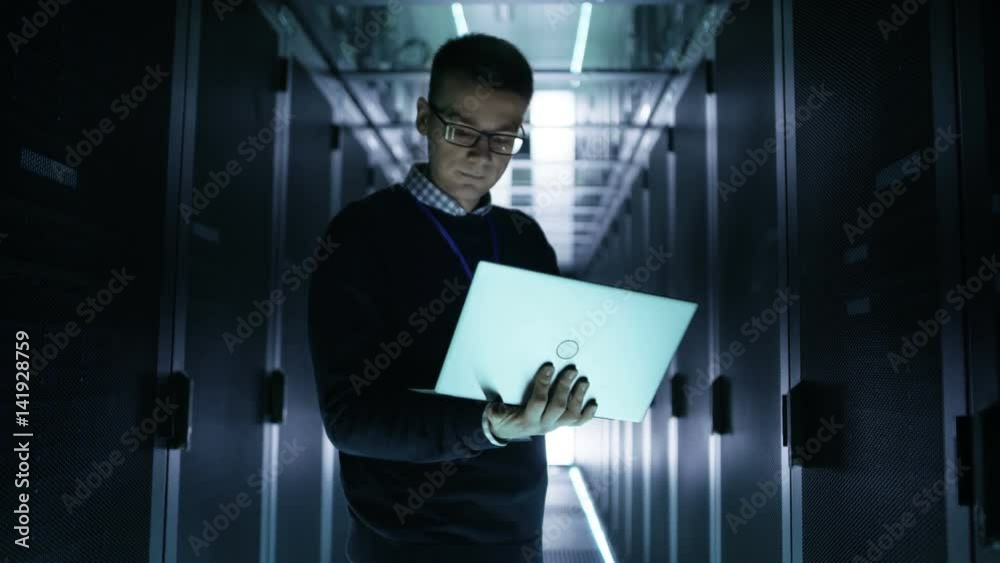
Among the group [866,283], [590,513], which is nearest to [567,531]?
[590,513]

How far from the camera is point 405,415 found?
1273 mm

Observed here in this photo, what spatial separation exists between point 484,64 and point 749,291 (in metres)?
1.14

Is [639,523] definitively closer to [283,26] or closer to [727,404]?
[727,404]

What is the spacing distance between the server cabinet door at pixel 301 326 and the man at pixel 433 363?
1.67 metres

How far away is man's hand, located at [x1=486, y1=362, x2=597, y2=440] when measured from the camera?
127 centimetres

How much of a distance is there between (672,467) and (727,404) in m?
0.99

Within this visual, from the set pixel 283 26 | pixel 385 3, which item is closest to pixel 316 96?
pixel 283 26

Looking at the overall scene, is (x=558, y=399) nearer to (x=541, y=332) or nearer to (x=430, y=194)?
(x=541, y=332)

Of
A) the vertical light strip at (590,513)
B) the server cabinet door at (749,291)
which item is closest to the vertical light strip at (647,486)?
the vertical light strip at (590,513)

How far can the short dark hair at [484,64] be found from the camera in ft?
4.90

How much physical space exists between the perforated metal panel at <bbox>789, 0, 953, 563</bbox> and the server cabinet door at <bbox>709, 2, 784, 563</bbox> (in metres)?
0.19

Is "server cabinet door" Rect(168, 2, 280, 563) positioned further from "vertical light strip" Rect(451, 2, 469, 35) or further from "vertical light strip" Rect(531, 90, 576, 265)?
"vertical light strip" Rect(531, 90, 576, 265)

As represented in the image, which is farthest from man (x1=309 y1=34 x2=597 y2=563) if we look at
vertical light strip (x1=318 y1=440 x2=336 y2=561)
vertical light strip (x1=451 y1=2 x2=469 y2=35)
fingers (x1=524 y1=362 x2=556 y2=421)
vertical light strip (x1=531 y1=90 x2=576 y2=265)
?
vertical light strip (x1=531 y1=90 x2=576 y2=265)

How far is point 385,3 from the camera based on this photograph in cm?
286
